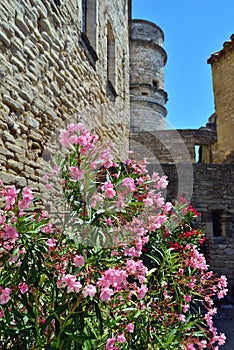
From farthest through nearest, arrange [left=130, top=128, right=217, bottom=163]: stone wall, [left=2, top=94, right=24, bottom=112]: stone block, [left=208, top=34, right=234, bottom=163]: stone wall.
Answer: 1. [left=208, top=34, right=234, bottom=163]: stone wall
2. [left=130, top=128, right=217, bottom=163]: stone wall
3. [left=2, top=94, right=24, bottom=112]: stone block

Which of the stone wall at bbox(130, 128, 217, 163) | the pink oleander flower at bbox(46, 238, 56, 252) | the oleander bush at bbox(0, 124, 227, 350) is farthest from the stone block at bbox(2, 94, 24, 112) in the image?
the stone wall at bbox(130, 128, 217, 163)

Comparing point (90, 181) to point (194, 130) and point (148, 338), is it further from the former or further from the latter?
point (194, 130)

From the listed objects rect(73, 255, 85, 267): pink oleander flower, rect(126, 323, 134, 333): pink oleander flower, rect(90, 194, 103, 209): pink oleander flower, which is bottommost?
rect(126, 323, 134, 333): pink oleander flower

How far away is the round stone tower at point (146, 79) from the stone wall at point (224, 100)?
12.4 ft

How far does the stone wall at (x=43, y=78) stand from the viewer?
9.63 feet

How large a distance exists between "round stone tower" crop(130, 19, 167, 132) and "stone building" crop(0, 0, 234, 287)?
3248 mm

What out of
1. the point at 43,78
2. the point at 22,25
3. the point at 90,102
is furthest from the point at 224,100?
the point at 22,25

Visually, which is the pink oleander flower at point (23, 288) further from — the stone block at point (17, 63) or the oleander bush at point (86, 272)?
the stone block at point (17, 63)

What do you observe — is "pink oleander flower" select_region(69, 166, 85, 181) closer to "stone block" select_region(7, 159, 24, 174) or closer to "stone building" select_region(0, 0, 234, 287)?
"stone building" select_region(0, 0, 234, 287)

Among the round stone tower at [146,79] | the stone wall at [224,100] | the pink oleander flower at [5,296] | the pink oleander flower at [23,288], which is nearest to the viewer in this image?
the pink oleander flower at [5,296]

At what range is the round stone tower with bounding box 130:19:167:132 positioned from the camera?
14293mm

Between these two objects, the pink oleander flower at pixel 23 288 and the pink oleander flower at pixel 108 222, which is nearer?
the pink oleander flower at pixel 23 288

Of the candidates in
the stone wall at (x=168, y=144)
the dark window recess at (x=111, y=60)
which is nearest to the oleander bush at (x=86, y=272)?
the dark window recess at (x=111, y=60)

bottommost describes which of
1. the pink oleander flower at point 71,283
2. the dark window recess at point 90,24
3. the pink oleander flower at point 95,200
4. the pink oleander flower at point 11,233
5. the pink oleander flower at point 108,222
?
the pink oleander flower at point 71,283
